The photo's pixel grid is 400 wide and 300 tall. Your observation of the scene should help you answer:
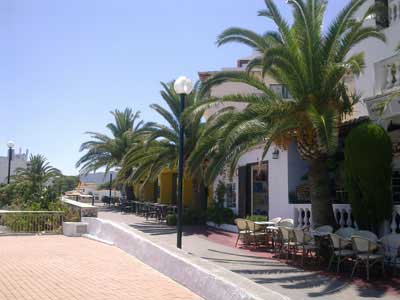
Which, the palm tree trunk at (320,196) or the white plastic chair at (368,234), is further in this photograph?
the palm tree trunk at (320,196)

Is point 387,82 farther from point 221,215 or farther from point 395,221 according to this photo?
point 221,215

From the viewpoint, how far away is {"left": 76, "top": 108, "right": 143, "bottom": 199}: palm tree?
33.2 metres

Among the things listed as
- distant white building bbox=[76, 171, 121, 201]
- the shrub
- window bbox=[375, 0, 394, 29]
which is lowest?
the shrub

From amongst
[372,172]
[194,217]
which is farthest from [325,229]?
[194,217]

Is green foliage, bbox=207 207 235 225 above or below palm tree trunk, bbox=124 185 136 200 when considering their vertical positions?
below

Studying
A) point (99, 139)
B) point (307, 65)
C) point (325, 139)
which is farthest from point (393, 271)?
point (99, 139)

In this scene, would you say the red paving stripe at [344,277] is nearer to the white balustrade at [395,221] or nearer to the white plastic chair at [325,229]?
the white plastic chair at [325,229]

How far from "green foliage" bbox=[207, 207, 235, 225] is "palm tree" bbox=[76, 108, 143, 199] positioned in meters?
13.8

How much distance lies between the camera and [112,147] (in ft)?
109

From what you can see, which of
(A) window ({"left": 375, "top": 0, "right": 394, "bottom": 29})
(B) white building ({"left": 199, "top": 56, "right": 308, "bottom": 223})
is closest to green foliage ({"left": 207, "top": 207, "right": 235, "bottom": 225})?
(B) white building ({"left": 199, "top": 56, "right": 308, "bottom": 223})

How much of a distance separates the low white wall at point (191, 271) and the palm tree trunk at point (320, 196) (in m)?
4.20

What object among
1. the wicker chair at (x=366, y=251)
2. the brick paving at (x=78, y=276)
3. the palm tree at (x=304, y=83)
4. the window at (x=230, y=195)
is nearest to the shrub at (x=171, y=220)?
the window at (x=230, y=195)

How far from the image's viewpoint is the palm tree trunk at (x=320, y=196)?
11.3 m

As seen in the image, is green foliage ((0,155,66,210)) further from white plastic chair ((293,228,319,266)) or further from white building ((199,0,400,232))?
white plastic chair ((293,228,319,266))
